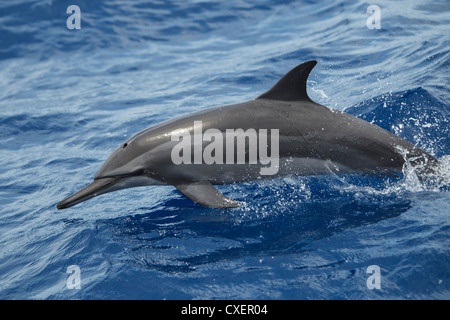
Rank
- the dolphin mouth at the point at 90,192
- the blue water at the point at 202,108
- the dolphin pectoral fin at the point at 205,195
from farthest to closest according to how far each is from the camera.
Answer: the dolphin mouth at the point at 90,192, the dolphin pectoral fin at the point at 205,195, the blue water at the point at 202,108

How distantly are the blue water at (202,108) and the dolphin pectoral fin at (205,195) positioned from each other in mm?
359

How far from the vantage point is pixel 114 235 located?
242 inches

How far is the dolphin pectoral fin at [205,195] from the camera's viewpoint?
221 inches

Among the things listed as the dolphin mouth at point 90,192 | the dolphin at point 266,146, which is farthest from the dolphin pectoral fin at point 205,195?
the dolphin mouth at point 90,192

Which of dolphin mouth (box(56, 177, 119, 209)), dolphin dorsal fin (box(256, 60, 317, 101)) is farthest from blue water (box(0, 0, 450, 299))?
dolphin dorsal fin (box(256, 60, 317, 101))

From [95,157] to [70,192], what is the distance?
1.45 m

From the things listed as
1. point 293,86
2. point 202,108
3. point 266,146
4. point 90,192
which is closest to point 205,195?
point 266,146

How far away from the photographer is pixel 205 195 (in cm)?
578

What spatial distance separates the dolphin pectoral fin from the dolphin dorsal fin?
4.14 ft

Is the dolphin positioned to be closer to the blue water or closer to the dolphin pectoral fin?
the dolphin pectoral fin

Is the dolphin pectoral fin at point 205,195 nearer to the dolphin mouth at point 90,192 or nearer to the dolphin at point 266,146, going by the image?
the dolphin at point 266,146

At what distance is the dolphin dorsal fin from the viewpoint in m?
5.96

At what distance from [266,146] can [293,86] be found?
0.77 metres

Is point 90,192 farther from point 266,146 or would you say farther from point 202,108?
point 202,108
